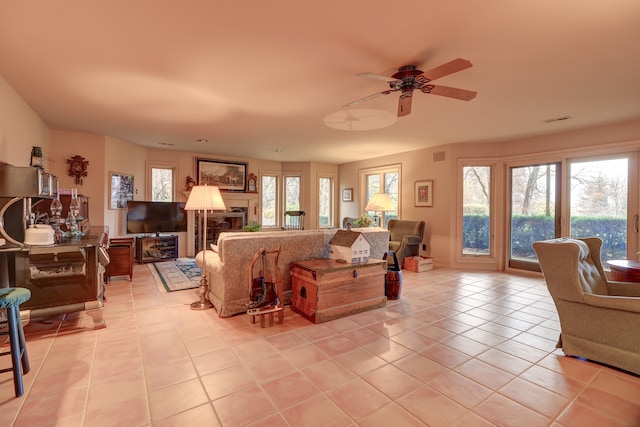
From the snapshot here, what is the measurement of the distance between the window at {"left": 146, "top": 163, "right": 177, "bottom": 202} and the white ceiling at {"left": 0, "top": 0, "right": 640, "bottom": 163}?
2.15 m

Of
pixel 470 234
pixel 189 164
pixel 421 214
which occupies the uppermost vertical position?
pixel 189 164

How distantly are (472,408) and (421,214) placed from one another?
17.1 feet

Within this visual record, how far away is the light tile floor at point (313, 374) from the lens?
1.75 m

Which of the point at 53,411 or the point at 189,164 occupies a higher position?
the point at 189,164

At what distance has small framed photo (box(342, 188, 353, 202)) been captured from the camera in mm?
8646

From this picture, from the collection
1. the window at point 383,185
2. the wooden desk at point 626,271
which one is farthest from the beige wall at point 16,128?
the wooden desk at point 626,271

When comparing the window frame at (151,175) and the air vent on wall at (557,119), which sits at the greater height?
the air vent on wall at (557,119)

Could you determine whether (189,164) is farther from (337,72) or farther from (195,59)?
(337,72)

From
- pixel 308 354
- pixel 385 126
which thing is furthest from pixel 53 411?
pixel 385 126

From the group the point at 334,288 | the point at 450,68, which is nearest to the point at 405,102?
the point at 450,68

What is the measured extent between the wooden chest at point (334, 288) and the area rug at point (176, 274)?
2013 mm

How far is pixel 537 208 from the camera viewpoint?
5.47 metres

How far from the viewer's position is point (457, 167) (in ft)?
19.9

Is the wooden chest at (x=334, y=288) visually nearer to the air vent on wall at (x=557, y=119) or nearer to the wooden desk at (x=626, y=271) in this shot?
the wooden desk at (x=626, y=271)
